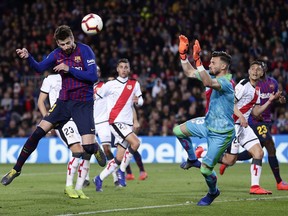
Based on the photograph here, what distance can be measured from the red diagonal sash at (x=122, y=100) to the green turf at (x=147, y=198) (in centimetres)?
132

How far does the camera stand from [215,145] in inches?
407

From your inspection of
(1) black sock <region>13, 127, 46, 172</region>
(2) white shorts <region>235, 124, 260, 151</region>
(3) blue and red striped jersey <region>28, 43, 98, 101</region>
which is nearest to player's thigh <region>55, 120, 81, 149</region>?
(1) black sock <region>13, 127, 46, 172</region>

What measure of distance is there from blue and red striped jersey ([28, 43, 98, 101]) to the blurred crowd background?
1246 centimetres

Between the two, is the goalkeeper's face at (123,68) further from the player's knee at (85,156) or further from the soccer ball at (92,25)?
the player's knee at (85,156)

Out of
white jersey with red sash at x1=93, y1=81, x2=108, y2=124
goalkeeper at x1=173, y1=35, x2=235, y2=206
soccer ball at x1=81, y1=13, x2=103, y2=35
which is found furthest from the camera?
white jersey with red sash at x1=93, y1=81, x2=108, y2=124

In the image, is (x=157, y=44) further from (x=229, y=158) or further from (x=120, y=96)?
(x=229, y=158)

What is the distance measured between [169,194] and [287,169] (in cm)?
741

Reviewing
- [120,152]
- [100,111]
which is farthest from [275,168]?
[100,111]

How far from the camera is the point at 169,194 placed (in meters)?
12.4

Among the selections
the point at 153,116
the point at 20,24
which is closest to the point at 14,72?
the point at 20,24

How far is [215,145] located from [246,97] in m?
2.87

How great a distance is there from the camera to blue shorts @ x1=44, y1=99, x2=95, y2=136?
11117 mm

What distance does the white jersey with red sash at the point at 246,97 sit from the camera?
12.9 m

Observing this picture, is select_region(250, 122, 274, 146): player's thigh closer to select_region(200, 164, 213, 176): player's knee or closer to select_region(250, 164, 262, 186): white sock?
select_region(250, 164, 262, 186): white sock
